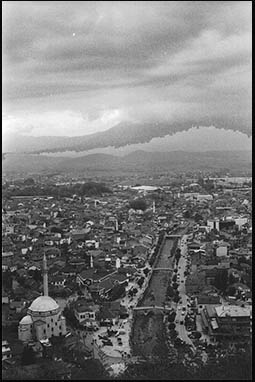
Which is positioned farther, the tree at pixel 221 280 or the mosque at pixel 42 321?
the tree at pixel 221 280

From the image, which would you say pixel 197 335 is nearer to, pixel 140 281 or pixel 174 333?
pixel 174 333

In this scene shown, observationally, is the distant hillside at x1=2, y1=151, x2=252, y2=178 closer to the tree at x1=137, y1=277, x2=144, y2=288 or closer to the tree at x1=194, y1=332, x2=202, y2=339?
the tree at x1=137, y1=277, x2=144, y2=288

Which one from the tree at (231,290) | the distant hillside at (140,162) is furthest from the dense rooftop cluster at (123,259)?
the distant hillside at (140,162)

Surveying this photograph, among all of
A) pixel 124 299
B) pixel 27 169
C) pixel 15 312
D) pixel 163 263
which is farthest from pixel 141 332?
pixel 27 169

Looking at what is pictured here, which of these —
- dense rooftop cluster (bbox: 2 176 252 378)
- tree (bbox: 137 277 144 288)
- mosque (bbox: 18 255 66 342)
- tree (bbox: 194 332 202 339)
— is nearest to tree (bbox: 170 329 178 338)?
dense rooftop cluster (bbox: 2 176 252 378)

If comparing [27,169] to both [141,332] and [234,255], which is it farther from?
[234,255]

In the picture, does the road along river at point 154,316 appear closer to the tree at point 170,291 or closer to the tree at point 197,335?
the tree at point 170,291
